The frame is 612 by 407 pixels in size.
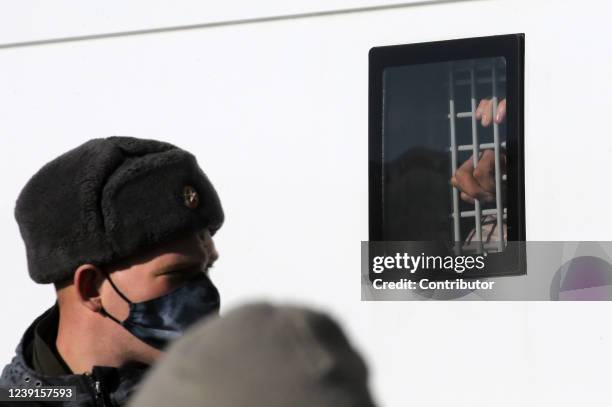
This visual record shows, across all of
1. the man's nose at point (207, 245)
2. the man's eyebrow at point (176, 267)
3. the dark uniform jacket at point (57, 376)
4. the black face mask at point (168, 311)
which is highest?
the man's nose at point (207, 245)

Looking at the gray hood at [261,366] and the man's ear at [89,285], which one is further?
the man's ear at [89,285]

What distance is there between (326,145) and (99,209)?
136cm

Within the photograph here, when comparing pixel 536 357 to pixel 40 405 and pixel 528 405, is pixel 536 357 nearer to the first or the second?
pixel 528 405

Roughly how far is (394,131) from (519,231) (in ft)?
1.36

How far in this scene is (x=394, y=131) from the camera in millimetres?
3010

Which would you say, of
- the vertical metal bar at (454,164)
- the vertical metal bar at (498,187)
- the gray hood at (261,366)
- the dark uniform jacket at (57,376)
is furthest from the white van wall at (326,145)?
the gray hood at (261,366)

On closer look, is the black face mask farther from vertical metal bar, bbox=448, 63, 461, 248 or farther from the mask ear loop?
vertical metal bar, bbox=448, 63, 461, 248

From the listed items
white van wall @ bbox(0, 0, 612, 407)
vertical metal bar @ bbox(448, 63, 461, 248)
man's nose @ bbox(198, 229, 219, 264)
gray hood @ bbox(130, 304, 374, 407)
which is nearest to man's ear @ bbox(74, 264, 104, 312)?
man's nose @ bbox(198, 229, 219, 264)

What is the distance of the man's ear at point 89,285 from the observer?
178 centimetres

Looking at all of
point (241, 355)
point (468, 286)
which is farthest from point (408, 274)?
point (241, 355)

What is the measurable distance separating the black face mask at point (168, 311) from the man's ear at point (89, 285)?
2cm

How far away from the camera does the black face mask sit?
183 centimetres

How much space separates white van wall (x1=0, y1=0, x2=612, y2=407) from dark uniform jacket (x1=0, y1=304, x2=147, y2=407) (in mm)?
1142

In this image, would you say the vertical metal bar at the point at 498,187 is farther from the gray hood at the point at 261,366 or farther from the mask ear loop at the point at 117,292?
the gray hood at the point at 261,366
